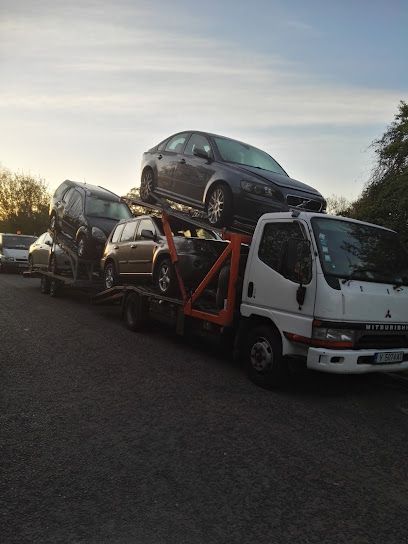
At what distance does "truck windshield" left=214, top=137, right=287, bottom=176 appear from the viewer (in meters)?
7.88

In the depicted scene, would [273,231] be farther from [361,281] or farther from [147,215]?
[147,215]

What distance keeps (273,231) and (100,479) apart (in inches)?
150

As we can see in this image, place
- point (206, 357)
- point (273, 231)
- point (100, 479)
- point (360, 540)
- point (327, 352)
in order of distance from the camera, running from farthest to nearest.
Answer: point (206, 357)
point (273, 231)
point (327, 352)
point (100, 479)
point (360, 540)

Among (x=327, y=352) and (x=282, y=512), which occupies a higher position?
(x=327, y=352)

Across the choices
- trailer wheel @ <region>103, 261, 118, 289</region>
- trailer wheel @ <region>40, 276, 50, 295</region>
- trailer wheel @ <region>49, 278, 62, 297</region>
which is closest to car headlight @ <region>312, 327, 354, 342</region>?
trailer wheel @ <region>103, 261, 118, 289</region>

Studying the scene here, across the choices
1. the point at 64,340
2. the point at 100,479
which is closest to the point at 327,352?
the point at 100,479

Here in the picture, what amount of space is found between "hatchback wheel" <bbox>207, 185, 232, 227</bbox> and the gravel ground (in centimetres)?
211

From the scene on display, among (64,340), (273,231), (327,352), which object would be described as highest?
(273,231)

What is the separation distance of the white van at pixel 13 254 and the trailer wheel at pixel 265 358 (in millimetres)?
17298

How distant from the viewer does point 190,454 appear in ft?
13.1

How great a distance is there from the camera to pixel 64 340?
7.98m

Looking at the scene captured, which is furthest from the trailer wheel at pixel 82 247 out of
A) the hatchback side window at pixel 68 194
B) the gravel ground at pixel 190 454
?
the gravel ground at pixel 190 454

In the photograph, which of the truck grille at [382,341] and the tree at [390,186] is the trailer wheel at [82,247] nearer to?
the tree at [390,186]

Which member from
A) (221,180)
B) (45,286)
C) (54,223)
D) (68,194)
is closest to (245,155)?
(221,180)
